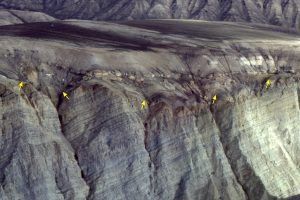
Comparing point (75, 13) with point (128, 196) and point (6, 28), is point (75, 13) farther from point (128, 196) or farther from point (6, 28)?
point (128, 196)

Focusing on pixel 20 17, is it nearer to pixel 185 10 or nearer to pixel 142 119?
pixel 185 10

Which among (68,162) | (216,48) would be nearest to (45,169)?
(68,162)

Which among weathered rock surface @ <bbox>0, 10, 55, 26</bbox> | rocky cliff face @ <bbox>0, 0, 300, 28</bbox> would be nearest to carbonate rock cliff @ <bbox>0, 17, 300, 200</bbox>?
weathered rock surface @ <bbox>0, 10, 55, 26</bbox>

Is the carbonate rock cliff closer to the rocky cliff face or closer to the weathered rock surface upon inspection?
the weathered rock surface

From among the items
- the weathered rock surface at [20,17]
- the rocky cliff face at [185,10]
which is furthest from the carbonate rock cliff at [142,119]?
the rocky cliff face at [185,10]

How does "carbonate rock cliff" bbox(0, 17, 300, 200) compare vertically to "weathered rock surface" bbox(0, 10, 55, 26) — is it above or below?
above

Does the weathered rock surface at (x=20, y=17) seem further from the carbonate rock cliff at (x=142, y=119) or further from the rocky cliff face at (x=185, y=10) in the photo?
the carbonate rock cliff at (x=142, y=119)
